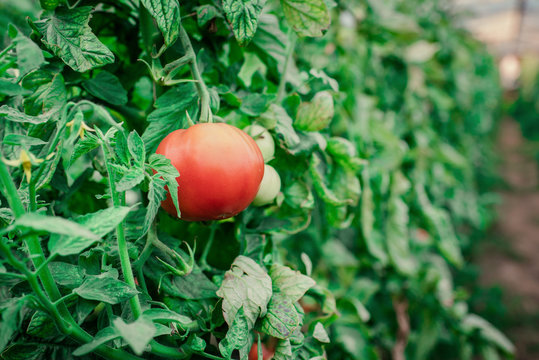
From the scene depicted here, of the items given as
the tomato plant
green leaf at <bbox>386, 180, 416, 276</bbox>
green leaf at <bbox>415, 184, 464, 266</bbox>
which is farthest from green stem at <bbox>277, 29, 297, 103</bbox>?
green leaf at <bbox>415, 184, 464, 266</bbox>

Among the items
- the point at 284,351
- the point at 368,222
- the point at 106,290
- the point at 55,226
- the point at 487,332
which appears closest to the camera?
the point at 55,226

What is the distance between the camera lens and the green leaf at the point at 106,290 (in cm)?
42

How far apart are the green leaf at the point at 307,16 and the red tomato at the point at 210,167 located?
22 cm

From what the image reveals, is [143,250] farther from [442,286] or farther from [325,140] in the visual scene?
[442,286]

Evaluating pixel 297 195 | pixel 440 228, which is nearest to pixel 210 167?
pixel 297 195

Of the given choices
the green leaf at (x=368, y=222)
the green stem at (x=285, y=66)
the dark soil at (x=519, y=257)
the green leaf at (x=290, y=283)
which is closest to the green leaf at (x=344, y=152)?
the green stem at (x=285, y=66)

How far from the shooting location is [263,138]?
0.60 metres

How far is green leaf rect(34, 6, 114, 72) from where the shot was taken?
1.56ft

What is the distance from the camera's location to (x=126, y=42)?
2.24ft

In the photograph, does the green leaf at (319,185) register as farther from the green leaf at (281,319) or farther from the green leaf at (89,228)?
the green leaf at (89,228)

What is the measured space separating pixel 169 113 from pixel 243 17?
0.15m

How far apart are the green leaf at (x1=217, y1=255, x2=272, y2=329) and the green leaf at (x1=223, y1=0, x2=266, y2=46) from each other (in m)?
0.29

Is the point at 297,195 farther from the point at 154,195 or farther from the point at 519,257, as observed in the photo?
the point at 519,257

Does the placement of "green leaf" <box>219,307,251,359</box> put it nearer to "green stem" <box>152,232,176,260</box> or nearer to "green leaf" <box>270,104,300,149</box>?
"green stem" <box>152,232,176,260</box>
